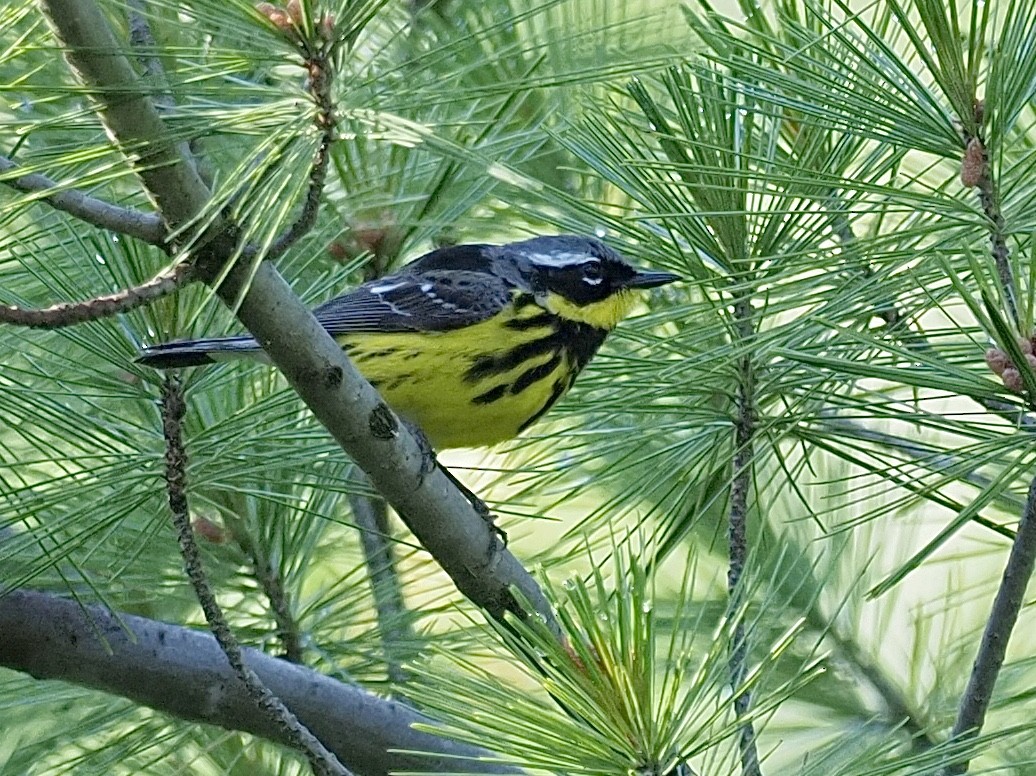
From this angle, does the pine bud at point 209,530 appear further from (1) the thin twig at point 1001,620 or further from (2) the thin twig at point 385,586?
(1) the thin twig at point 1001,620

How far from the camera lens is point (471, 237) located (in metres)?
2.23

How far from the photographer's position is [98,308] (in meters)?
1.13

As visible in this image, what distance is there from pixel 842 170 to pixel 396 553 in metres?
1.03

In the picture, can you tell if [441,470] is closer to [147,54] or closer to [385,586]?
[385,586]

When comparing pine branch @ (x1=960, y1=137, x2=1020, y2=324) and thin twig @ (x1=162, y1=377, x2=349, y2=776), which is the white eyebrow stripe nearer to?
thin twig @ (x1=162, y1=377, x2=349, y2=776)

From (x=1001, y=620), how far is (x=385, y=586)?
0.99 metres

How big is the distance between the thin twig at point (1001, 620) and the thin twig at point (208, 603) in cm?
52

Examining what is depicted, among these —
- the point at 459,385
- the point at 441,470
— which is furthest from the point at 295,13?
the point at 459,385

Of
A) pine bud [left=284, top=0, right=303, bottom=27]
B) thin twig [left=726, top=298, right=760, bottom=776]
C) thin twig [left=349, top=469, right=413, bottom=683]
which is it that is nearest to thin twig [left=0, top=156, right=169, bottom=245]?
pine bud [left=284, top=0, right=303, bottom=27]

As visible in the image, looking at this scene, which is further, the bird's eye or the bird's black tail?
the bird's eye

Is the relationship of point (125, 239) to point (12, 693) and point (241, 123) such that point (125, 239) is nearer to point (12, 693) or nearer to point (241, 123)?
point (241, 123)

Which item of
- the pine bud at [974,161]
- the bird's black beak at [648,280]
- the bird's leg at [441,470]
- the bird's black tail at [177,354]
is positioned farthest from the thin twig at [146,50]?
the bird's black beak at [648,280]

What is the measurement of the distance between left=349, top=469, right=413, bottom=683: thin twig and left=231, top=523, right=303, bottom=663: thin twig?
0.11m

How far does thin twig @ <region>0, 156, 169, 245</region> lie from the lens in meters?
1.13
